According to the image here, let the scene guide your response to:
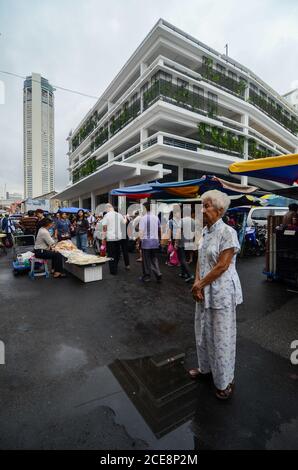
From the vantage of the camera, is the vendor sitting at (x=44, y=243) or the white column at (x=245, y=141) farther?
the white column at (x=245, y=141)

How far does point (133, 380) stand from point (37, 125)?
24237mm

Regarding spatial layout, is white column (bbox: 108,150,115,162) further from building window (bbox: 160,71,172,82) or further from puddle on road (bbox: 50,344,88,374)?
puddle on road (bbox: 50,344,88,374)

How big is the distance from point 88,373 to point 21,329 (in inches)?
62.1

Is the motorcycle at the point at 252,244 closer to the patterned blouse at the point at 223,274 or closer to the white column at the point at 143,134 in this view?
the patterned blouse at the point at 223,274

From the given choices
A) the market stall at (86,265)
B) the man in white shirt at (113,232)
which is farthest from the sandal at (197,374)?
the man in white shirt at (113,232)

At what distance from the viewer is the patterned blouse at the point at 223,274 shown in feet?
6.63

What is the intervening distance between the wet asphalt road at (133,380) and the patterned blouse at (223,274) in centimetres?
91

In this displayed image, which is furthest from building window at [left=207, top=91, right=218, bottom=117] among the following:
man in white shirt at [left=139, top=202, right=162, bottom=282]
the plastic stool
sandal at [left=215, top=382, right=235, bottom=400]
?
sandal at [left=215, top=382, right=235, bottom=400]

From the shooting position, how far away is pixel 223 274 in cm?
206

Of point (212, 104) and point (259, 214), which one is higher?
point (212, 104)

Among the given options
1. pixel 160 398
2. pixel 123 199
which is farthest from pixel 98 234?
pixel 123 199

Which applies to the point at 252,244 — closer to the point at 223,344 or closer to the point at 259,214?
the point at 259,214

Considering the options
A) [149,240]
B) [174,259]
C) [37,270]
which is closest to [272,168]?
[149,240]
